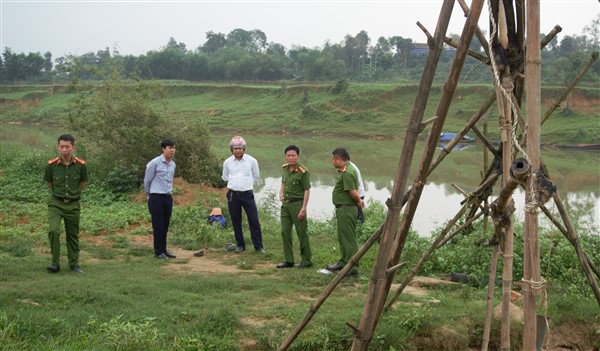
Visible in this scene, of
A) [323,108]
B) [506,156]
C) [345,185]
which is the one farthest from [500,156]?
[323,108]

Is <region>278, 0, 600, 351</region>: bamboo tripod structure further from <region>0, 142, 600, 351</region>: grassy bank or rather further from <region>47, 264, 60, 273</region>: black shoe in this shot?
<region>47, 264, 60, 273</region>: black shoe

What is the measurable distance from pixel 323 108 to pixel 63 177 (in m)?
34.7

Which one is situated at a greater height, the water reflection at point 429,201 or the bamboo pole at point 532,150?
the bamboo pole at point 532,150

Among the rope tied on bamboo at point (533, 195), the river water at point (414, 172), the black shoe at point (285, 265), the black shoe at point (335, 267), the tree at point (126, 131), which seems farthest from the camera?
the tree at point (126, 131)

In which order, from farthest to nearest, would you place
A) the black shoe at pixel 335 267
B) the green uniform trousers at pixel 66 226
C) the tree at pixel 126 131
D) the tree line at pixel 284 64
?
the tree line at pixel 284 64, the tree at pixel 126 131, the black shoe at pixel 335 267, the green uniform trousers at pixel 66 226

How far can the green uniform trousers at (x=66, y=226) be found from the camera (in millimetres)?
6637

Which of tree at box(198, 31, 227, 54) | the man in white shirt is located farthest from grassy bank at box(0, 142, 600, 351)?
tree at box(198, 31, 227, 54)

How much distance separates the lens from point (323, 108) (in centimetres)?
4084

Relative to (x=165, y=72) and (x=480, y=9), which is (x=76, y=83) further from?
(x=165, y=72)

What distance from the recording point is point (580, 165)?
893 inches

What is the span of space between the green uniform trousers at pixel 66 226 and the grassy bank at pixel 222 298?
0.22 m

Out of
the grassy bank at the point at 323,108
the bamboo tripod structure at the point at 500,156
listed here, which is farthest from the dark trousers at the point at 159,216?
the grassy bank at the point at 323,108

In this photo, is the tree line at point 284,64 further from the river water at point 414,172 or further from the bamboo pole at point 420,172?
the bamboo pole at point 420,172

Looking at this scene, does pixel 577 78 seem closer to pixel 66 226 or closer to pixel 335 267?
pixel 335 267
